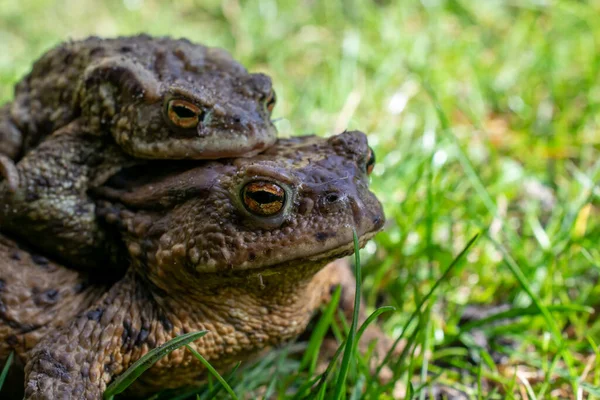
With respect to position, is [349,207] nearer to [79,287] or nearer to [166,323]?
[166,323]

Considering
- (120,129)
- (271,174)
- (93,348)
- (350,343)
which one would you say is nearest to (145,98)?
(120,129)

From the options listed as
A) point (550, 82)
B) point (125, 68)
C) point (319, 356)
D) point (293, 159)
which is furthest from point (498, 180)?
point (125, 68)

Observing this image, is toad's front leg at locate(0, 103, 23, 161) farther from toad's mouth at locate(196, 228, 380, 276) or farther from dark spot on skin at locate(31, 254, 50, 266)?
toad's mouth at locate(196, 228, 380, 276)

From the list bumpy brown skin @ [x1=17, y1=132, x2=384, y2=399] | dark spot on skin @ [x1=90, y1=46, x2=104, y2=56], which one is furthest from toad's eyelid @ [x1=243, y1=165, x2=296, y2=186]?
dark spot on skin @ [x1=90, y1=46, x2=104, y2=56]

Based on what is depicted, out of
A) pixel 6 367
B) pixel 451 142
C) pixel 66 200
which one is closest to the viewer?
pixel 6 367

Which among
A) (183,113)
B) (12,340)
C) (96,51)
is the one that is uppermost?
(96,51)

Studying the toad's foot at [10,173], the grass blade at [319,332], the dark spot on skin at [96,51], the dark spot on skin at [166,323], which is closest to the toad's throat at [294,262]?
the dark spot on skin at [166,323]
